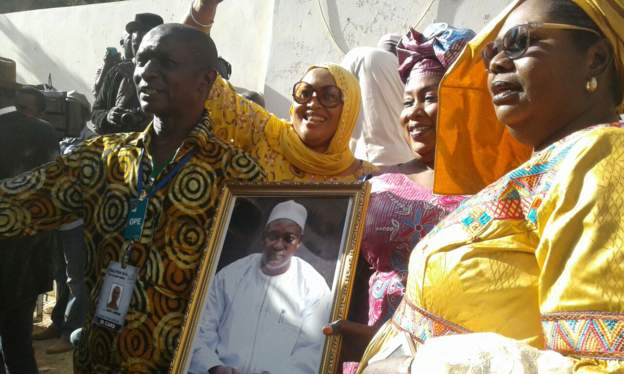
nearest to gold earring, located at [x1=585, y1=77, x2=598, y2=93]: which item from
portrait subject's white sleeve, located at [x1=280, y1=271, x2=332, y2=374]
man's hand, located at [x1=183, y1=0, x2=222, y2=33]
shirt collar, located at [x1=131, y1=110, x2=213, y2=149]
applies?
portrait subject's white sleeve, located at [x1=280, y1=271, x2=332, y2=374]

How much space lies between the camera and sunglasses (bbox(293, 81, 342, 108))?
11.6ft

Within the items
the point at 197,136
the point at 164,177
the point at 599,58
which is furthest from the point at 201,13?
the point at 599,58

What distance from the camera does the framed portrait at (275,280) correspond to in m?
2.15

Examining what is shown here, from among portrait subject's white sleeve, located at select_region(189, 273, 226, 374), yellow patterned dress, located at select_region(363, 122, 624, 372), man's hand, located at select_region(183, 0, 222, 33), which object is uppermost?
man's hand, located at select_region(183, 0, 222, 33)

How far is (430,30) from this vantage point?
117 inches

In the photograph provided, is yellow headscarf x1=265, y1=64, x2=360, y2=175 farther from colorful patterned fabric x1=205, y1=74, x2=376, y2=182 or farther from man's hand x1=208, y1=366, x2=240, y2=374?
man's hand x1=208, y1=366, x2=240, y2=374

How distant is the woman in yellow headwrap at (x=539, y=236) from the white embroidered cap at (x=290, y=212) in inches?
23.9

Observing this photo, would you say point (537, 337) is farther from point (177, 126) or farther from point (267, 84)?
point (267, 84)

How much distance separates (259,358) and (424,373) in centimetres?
96

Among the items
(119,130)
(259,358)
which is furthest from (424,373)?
(119,130)

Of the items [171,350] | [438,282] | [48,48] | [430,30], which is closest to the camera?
[438,282]

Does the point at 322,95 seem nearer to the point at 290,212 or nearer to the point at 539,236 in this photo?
the point at 290,212

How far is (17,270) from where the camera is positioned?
4332mm

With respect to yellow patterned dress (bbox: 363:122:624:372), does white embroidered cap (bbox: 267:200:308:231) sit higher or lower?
higher
